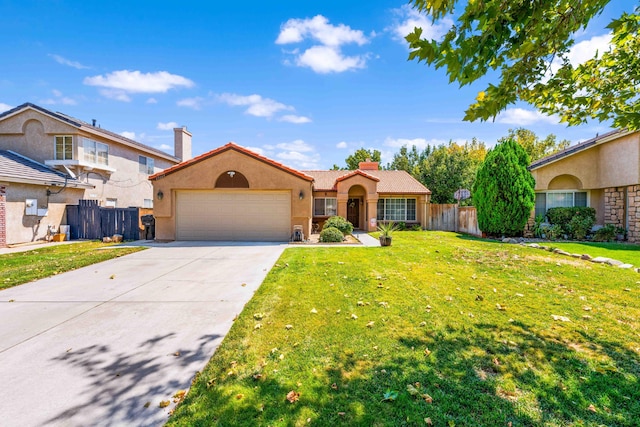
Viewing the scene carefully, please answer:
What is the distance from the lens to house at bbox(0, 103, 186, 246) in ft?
45.9

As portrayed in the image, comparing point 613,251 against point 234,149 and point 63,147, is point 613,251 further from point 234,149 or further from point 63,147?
point 63,147

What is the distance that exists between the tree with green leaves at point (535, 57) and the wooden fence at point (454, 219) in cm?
1367

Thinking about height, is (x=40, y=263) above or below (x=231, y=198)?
below

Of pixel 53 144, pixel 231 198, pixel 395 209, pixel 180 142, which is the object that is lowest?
pixel 395 209

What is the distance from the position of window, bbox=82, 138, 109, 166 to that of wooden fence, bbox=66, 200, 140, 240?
3.06 meters

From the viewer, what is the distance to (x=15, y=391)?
2.90 m

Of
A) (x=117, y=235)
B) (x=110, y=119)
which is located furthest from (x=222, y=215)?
(x=110, y=119)

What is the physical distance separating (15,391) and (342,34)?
482 inches

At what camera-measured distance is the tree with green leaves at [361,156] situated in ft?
139

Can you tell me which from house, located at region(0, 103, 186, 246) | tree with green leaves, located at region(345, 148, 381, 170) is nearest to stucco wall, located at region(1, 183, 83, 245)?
house, located at region(0, 103, 186, 246)

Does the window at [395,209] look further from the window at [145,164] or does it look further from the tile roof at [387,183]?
the window at [145,164]

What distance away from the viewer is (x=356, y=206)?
74.7ft

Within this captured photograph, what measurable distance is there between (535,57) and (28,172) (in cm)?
2081

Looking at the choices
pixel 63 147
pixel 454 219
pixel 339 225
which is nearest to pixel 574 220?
pixel 454 219
